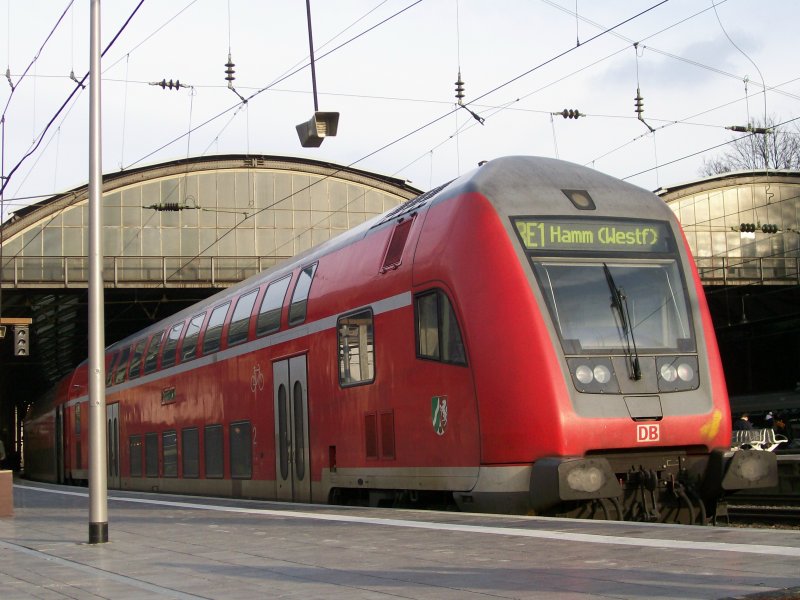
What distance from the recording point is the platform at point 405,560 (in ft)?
21.5

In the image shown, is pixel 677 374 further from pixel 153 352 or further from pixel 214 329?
pixel 153 352

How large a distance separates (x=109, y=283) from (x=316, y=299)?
83.9 feet

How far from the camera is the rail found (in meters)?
41.8

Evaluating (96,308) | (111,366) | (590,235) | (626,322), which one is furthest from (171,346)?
(626,322)

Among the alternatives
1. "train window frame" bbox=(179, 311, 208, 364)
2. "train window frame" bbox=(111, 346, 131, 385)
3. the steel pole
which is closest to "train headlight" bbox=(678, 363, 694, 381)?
the steel pole

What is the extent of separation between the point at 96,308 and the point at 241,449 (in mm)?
7294

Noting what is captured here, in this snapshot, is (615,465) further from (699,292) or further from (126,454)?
(126,454)

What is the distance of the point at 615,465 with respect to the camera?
11383mm

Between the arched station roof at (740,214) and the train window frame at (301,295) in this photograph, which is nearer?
the train window frame at (301,295)

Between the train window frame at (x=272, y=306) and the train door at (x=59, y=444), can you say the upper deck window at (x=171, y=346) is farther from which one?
the train door at (x=59, y=444)

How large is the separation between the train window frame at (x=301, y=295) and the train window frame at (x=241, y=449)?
2599mm

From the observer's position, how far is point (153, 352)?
80.1 ft

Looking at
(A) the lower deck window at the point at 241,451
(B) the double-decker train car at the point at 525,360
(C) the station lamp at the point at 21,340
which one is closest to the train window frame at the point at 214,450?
(A) the lower deck window at the point at 241,451

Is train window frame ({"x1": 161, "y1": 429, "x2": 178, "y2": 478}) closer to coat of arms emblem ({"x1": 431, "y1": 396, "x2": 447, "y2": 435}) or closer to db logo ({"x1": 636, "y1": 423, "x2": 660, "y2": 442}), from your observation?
coat of arms emblem ({"x1": 431, "y1": 396, "x2": 447, "y2": 435})
